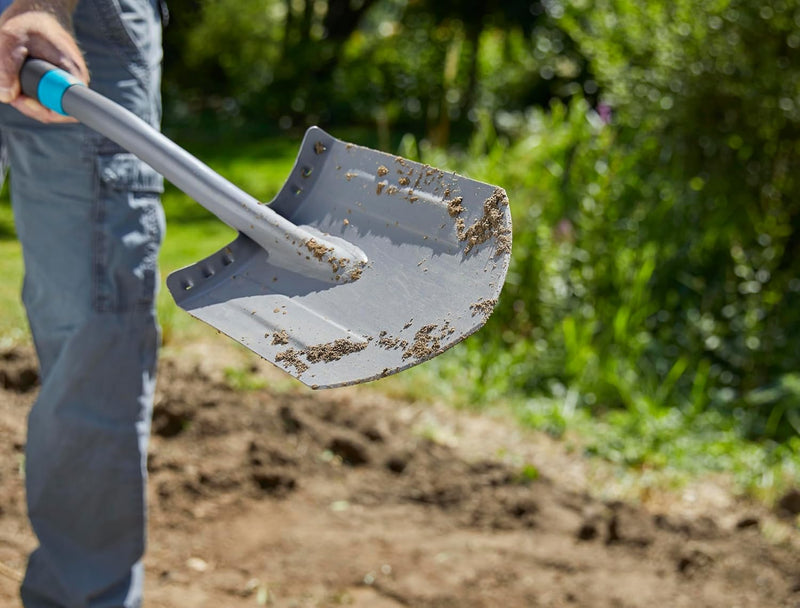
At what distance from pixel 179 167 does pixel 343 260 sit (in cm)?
33

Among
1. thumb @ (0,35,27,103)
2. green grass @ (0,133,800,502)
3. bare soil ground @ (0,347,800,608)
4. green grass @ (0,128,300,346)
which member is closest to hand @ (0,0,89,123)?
thumb @ (0,35,27,103)

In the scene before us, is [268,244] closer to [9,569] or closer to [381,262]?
[381,262]

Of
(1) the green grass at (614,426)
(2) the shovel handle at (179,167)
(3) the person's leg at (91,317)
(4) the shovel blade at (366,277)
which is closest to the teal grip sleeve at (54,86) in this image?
(2) the shovel handle at (179,167)

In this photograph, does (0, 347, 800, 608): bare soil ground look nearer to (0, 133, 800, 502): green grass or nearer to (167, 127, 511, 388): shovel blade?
(0, 133, 800, 502): green grass

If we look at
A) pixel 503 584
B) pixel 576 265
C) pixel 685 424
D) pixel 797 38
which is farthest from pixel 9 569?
pixel 797 38

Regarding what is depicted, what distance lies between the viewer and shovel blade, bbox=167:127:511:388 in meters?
1.56

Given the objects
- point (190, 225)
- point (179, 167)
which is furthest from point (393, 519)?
point (190, 225)

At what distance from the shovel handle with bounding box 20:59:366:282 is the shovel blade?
35 millimetres

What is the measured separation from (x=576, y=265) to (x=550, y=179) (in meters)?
0.47

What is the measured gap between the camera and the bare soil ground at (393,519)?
2.44 metres

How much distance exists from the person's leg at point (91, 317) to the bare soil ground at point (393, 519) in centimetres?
34

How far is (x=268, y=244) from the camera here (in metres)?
1.80

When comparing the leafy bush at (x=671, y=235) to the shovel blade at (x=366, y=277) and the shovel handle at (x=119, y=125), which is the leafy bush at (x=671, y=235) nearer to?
the shovel blade at (x=366, y=277)

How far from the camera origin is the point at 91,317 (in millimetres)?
1911
